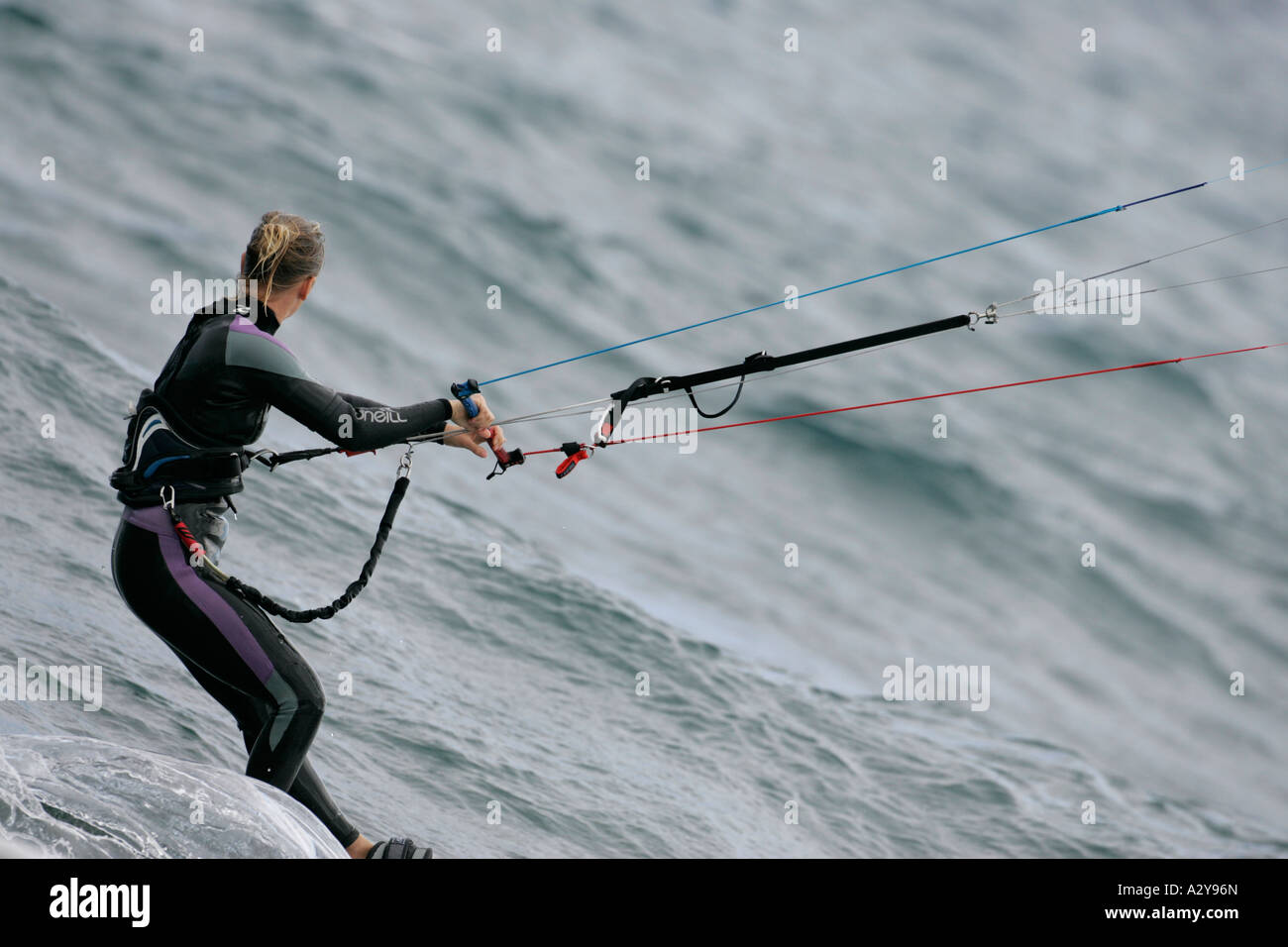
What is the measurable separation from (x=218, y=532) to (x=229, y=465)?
22cm

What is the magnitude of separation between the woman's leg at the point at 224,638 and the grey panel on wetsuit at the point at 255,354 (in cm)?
54

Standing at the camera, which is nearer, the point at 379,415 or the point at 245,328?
the point at 245,328

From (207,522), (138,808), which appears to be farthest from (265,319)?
(138,808)

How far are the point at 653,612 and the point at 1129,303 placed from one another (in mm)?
9621

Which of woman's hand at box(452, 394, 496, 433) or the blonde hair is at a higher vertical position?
the blonde hair

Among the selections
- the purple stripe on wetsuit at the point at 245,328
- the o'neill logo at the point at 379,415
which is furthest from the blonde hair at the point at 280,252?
the o'neill logo at the point at 379,415

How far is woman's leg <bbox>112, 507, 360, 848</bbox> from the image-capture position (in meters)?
3.97

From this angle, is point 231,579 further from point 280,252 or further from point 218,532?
point 280,252

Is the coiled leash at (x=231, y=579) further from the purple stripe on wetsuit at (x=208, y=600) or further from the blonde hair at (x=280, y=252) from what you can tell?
the blonde hair at (x=280, y=252)

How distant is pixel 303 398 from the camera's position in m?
3.87

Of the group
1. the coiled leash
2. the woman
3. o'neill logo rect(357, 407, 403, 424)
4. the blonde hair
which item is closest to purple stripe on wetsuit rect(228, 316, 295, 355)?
the woman
